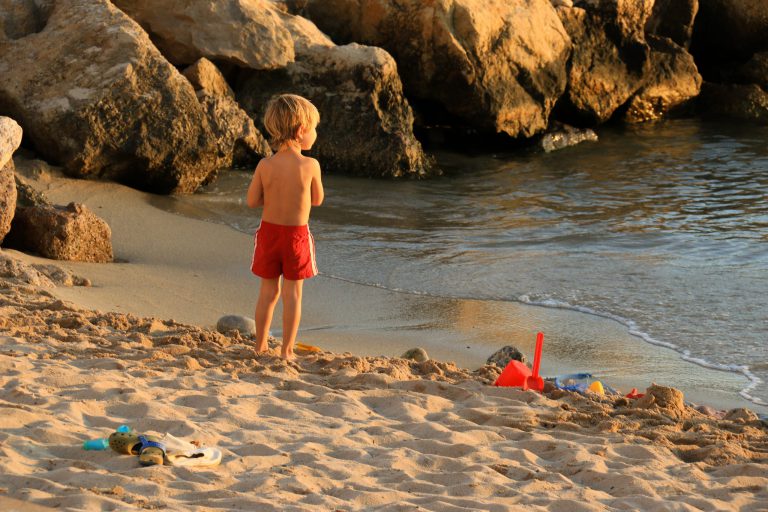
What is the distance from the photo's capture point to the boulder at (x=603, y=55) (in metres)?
15.8

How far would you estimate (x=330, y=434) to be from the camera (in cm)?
Result: 420

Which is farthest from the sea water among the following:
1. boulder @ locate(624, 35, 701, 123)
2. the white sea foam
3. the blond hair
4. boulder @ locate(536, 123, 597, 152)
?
boulder @ locate(624, 35, 701, 123)

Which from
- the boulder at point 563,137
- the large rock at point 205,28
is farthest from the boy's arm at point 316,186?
the boulder at point 563,137

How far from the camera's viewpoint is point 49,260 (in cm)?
730

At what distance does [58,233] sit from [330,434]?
388 centimetres

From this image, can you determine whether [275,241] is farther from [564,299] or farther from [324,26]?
[324,26]

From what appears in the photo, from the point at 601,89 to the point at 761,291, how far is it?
902 centimetres

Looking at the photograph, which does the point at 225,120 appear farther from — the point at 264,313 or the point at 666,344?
the point at 666,344

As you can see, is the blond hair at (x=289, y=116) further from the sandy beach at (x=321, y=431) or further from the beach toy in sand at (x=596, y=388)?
the beach toy in sand at (x=596, y=388)

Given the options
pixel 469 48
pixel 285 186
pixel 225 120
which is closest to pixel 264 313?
pixel 285 186

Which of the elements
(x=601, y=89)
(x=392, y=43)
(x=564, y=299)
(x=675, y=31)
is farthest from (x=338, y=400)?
(x=675, y=31)

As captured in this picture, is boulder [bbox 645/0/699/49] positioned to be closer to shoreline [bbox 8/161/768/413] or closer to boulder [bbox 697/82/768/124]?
boulder [bbox 697/82/768/124]

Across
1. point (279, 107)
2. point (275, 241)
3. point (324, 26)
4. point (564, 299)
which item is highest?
point (324, 26)

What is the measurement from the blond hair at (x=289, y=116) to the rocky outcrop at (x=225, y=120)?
495 centimetres
